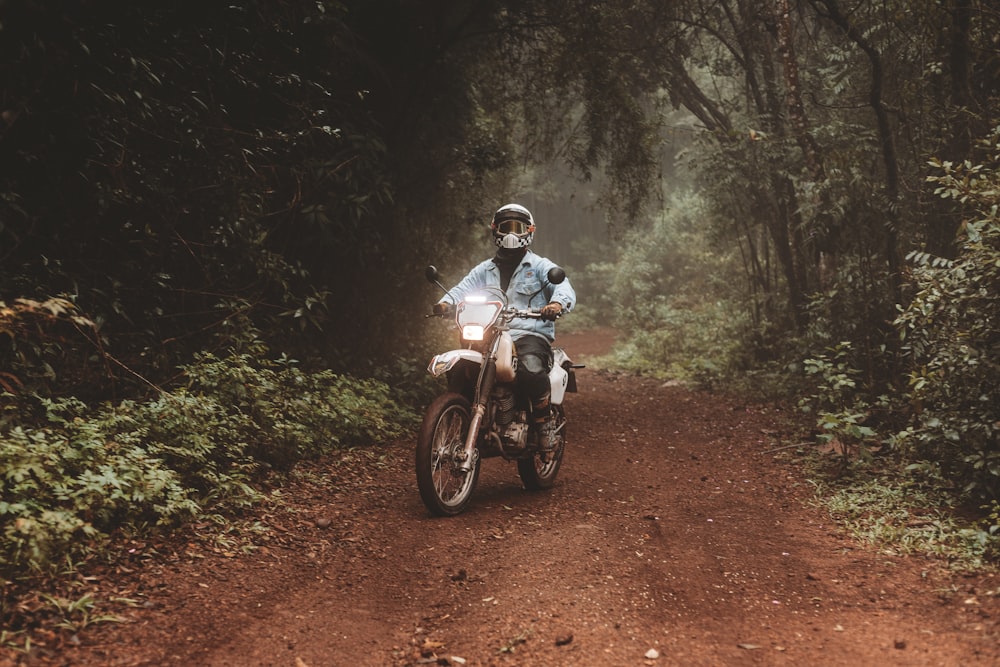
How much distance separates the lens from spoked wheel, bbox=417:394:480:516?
488cm

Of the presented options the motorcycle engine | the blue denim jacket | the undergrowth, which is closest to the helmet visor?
the blue denim jacket

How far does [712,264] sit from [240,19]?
2025 cm

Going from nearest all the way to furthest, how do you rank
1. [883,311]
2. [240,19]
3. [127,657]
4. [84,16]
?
[127,657] → [84,16] → [240,19] → [883,311]

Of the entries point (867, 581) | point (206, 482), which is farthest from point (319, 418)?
point (867, 581)

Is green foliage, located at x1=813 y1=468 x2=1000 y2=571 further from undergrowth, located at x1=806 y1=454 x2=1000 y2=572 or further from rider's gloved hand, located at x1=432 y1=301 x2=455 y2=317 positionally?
rider's gloved hand, located at x1=432 y1=301 x2=455 y2=317

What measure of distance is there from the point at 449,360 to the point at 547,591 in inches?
71.9

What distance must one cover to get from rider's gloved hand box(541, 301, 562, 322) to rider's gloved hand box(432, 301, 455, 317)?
29.1 inches

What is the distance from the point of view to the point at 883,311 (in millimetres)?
8836

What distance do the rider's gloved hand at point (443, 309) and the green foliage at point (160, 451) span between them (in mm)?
1657

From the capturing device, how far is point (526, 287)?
6098 millimetres

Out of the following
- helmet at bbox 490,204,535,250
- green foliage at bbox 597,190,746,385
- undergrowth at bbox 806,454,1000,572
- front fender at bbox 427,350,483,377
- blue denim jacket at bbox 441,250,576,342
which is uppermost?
green foliage at bbox 597,190,746,385

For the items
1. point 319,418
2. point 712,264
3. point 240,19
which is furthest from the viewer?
point 712,264

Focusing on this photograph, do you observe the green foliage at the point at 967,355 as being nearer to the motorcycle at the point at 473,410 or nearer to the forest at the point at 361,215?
the forest at the point at 361,215

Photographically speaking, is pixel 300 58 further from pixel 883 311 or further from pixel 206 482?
pixel 883 311
